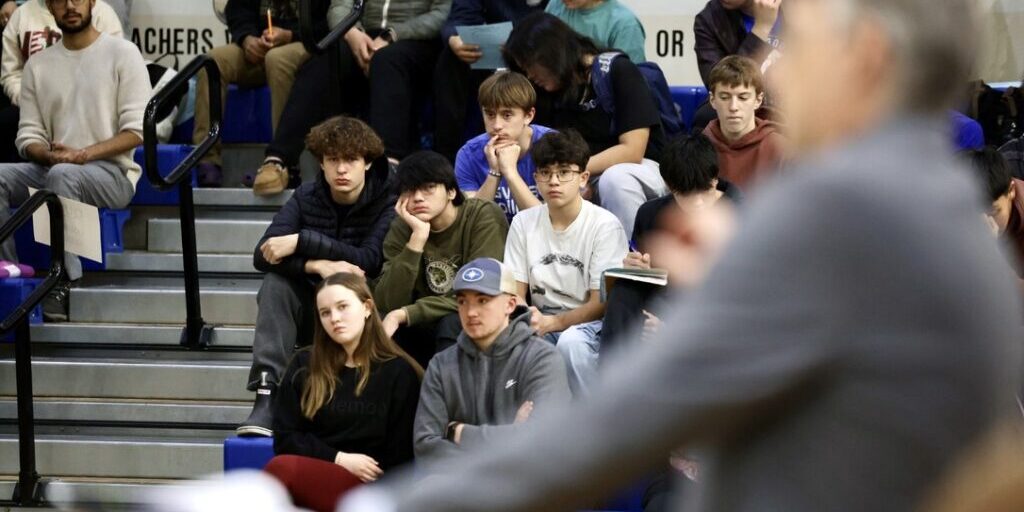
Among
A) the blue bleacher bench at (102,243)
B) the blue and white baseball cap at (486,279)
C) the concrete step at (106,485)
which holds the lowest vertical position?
the concrete step at (106,485)

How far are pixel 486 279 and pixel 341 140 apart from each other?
1.30m

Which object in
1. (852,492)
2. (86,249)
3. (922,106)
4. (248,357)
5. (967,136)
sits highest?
(922,106)

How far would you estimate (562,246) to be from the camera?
610cm

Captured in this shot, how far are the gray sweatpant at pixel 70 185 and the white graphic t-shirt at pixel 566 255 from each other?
2.40 m

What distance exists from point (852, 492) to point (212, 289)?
6489mm

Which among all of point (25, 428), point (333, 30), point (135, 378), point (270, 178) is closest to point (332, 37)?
point (333, 30)

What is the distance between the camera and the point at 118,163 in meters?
7.72

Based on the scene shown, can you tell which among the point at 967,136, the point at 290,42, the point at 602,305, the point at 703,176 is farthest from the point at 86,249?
the point at 967,136

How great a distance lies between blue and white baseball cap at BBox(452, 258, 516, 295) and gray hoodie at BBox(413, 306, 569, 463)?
5.6 inches

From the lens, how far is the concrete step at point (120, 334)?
→ 7.18 metres

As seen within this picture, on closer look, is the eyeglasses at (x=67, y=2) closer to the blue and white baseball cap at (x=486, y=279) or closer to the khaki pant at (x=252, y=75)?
the khaki pant at (x=252, y=75)

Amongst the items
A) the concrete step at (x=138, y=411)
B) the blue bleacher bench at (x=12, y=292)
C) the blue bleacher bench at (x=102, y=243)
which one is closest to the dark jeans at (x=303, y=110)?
the blue bleacher bench at (x=102, y=243)

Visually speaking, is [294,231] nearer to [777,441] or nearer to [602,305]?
[602,305]

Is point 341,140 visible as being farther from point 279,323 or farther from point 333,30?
point 333,30
